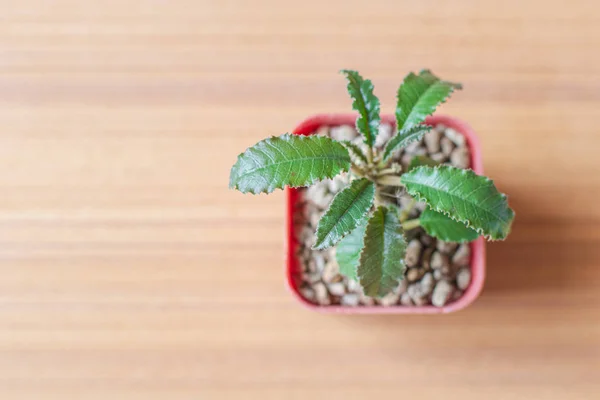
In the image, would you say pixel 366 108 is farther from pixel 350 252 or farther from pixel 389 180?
pixel 350 252

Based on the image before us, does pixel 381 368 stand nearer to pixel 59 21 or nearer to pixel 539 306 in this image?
pixel 539 306

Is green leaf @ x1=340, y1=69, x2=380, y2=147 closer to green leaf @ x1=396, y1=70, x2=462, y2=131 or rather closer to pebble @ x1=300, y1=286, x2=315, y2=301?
green leaf @ x1=396, y1=70, x2=462, y2=131

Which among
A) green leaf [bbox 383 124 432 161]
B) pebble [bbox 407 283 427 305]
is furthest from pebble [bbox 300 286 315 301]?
green leaf [bbox 383 124 432 161]

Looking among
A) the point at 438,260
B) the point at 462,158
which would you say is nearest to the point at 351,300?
the point at 438,260

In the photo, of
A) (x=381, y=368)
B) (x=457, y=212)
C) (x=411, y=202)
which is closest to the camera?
(x=457, y=212)

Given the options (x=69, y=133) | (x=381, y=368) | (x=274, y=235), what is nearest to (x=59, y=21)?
(x=69, y=133)

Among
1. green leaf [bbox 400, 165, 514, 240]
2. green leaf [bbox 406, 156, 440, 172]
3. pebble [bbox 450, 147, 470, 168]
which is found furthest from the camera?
pebble [bbox 450, 147, 470, 168]

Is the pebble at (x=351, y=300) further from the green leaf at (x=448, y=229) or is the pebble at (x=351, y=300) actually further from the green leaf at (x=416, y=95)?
the green leaf at (x=416, y=95)
